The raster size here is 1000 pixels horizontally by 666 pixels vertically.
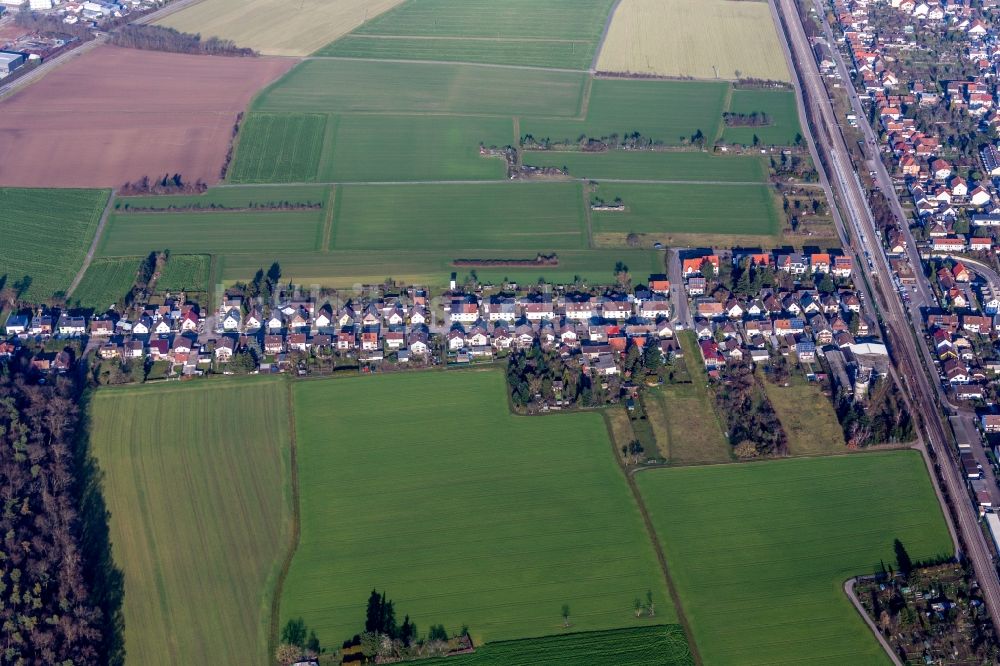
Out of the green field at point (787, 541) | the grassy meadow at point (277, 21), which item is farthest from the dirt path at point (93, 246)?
the green field at point (787, 541)

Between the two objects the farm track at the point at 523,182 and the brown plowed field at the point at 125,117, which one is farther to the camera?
the brown plowed field at the point at 125,117

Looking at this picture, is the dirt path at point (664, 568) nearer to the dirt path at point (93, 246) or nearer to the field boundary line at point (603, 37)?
the dirt path at point (93, 246)

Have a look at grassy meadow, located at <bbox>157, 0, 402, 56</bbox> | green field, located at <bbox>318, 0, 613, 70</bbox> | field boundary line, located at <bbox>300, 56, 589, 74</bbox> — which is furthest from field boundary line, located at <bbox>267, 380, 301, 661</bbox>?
grassy meadow, located at <bbox>157, 0, 402, 56</bbox>

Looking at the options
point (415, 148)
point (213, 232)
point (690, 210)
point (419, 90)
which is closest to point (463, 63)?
point (419, 90)

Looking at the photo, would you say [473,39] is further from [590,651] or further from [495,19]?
[590,651]

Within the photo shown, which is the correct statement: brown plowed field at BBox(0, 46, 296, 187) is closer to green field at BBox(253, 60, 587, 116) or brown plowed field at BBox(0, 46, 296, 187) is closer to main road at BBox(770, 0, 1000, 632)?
green field at BBox(253, 60, 587, 116)

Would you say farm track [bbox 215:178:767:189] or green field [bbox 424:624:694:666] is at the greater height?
farm track [bbox 215:178:767:189]

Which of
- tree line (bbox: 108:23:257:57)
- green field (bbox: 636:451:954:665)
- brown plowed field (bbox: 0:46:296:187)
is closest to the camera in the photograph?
green field (bbox: 636:451:954:665)
